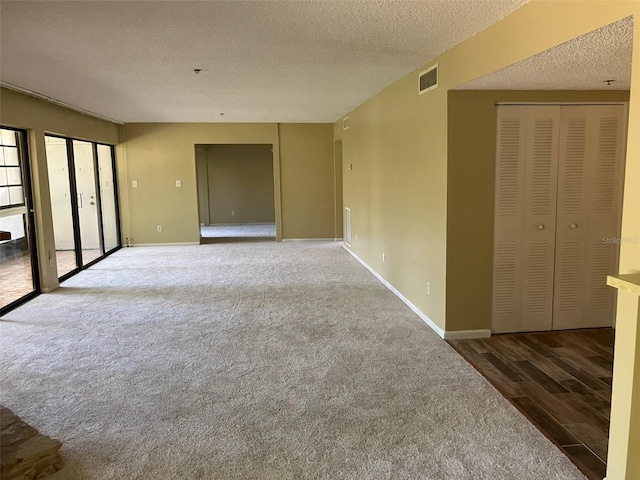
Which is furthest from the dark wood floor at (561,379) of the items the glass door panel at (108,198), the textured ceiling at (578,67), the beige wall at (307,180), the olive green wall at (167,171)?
the glass door panel at (108,198)

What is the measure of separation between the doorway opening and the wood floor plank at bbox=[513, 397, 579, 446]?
381 inches

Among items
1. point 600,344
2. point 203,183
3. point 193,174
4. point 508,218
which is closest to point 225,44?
point 508,218

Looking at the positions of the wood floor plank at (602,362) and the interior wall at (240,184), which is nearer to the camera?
the wood floor plank at (602,362)

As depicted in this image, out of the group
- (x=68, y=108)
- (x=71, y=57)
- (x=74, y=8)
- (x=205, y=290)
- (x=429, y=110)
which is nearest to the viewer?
(x=74, y=8)

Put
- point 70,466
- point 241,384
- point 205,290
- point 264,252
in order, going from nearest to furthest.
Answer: point 70,466
point 241,384
point 205,290
point 264,252

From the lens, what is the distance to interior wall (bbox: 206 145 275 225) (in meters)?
12.2

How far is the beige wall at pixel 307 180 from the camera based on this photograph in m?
9.10

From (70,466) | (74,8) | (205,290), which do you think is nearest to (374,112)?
(205,290)

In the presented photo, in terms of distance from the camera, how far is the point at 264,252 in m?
8.11

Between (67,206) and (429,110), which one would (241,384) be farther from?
(67,206)

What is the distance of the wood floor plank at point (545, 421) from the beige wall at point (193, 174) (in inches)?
268

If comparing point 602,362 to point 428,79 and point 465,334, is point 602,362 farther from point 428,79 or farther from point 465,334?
point 428,79

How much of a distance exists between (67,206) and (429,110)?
5.44 meters

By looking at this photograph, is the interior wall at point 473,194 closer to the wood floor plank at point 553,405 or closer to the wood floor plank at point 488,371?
the wood floor plank at point 488,371
